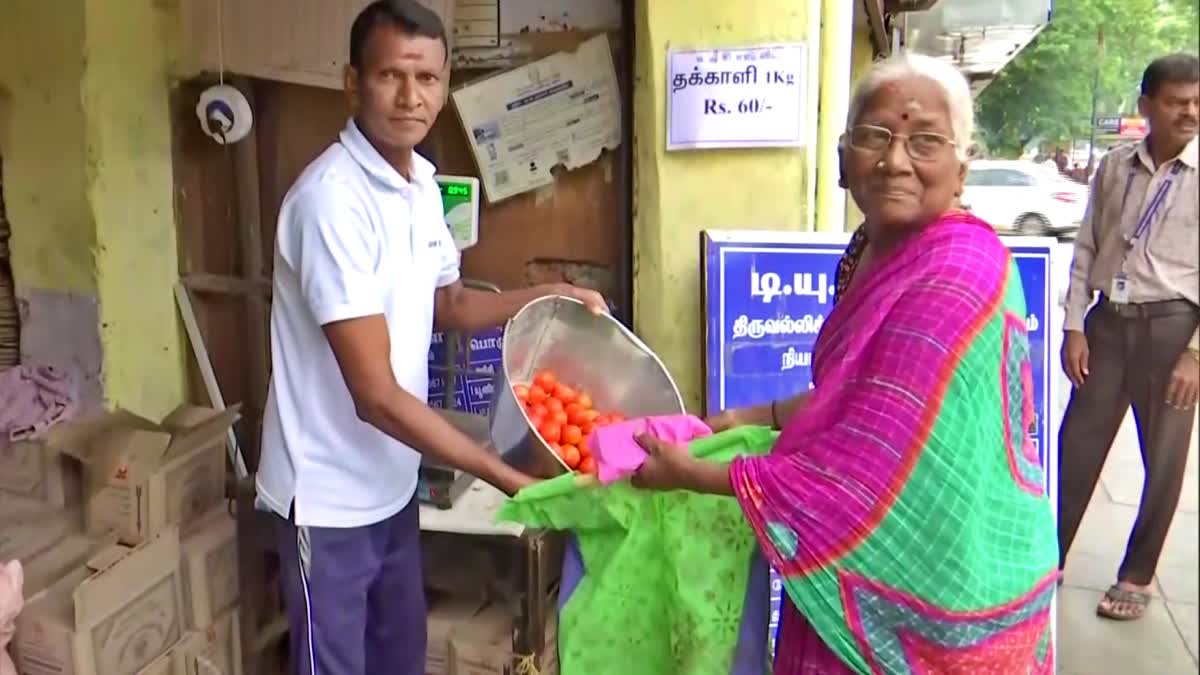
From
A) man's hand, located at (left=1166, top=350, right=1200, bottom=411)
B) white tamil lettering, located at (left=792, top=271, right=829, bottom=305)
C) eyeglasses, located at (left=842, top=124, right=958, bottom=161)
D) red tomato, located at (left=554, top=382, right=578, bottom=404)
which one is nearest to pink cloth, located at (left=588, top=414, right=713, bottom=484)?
red tomato, located at (left=554, top=382, right=578, bottom=404)

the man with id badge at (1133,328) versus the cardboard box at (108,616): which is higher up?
the man with id badge at (1133,328)

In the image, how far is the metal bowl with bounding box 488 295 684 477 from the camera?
1.94 metres

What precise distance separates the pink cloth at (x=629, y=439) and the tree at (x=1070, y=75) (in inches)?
23.4

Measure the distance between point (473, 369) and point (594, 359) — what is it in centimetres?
74

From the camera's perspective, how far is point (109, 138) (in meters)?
2.56

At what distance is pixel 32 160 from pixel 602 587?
1907 mm

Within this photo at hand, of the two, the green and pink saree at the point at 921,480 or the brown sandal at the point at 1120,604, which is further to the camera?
the brown sandal at the point at 1120,604

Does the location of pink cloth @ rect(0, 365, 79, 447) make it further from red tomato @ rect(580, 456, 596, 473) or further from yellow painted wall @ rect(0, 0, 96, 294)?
red tomato @ rect(580, 456, 596, 473)

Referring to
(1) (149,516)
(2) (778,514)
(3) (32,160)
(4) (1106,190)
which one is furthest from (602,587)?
(3) (32,160)

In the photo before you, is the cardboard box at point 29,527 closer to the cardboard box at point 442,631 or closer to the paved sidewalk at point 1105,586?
the cardboard box at point 442,631

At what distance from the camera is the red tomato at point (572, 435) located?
1.76 m

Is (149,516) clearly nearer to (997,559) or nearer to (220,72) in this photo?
(220,72)

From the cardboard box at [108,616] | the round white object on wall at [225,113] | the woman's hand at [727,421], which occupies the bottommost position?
the cardboard box at [108,616]

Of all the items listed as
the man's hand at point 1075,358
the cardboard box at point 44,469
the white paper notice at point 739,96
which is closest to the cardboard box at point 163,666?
the cardboard box at point 44,469
